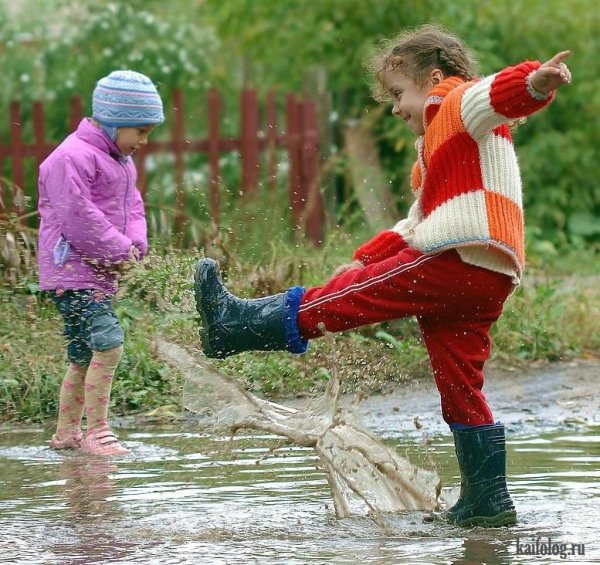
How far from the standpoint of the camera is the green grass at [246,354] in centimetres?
581

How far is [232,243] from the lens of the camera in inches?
290

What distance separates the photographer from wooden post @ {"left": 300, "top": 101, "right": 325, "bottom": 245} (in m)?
10.8

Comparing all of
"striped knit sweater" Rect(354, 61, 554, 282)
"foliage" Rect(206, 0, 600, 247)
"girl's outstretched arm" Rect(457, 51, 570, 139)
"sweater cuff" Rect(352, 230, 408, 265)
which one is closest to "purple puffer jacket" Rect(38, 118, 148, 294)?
"sweater cuff" Rect(352, 230, 408, 265)

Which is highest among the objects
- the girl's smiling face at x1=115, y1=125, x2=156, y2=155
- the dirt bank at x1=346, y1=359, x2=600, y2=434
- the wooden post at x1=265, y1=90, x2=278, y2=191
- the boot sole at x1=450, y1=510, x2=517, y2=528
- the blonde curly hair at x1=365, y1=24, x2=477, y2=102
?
the wooden post at x1=265, y1=90, x2=278, y2=191

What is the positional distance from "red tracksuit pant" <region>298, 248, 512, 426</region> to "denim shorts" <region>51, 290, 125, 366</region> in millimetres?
1657

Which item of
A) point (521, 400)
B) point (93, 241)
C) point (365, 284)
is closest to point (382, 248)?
point (365, 284)

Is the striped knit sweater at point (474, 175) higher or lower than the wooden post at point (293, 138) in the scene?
lower

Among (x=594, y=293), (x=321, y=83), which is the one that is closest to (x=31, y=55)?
(x=321, y=83)

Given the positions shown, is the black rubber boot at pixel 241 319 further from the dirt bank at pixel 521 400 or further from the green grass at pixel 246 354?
the dirt bank at pixel 521 400

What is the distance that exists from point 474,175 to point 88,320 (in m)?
2.23

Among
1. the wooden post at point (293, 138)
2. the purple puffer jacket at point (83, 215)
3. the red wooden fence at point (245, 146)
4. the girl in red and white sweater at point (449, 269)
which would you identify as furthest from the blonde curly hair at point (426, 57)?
the wooden post at point (293, 138)

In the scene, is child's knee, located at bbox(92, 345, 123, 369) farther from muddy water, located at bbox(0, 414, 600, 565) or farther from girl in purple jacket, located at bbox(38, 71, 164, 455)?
muddy water, located at bbox(0, 414, 600, 565)

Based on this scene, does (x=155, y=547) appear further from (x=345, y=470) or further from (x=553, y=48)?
(x=553, y=48)

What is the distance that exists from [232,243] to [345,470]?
285 centimetres
